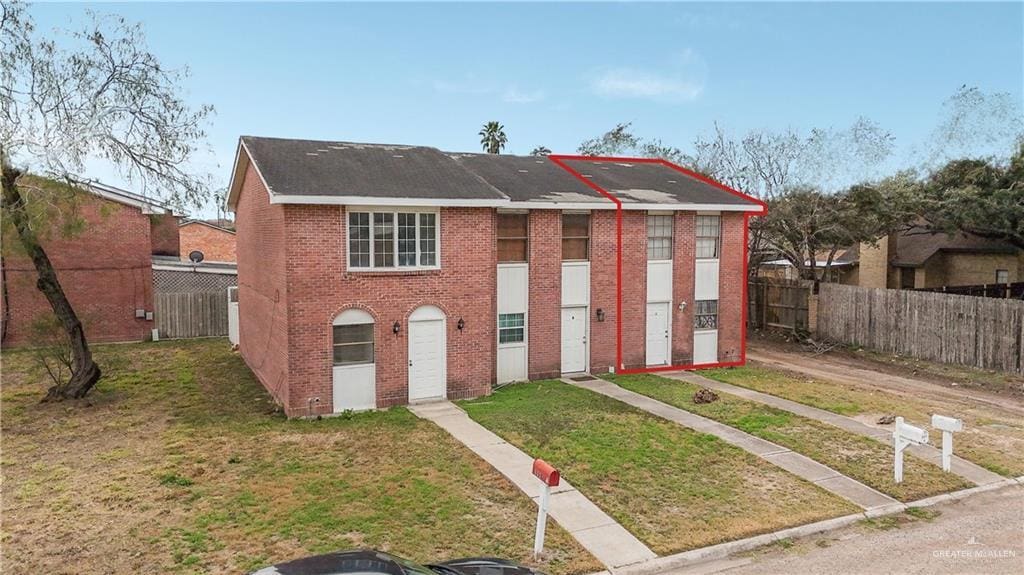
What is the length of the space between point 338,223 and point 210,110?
Result: 4964 millimetres

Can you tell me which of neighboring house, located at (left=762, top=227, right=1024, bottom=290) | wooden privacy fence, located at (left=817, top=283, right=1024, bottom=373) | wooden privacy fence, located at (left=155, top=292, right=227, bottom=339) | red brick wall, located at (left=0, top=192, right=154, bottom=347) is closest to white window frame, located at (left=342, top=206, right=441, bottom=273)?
red brick wall, located at (left=0, top=192, right=154, bottom=347)

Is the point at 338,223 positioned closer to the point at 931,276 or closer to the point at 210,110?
the point at 210,110

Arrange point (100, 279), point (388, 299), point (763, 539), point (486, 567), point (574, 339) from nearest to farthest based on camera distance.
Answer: point (486, 567)
point (763, 539)
point (388, 299)
point (574, 339)
point (100, 279)

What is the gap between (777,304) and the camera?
87.2ft

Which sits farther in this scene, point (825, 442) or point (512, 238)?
point (512, 238)

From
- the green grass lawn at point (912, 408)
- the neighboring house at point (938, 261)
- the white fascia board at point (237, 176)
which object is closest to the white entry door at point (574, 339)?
the green grass lawn at point (912, 408)

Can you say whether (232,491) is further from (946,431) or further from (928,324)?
(928,324)

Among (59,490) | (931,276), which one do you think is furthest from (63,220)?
(931,276)

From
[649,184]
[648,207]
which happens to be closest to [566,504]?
[648,207]

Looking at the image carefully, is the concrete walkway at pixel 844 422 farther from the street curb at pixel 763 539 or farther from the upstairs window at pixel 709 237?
the upstairs window at pixel 709 237

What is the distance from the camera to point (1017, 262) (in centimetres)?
2739

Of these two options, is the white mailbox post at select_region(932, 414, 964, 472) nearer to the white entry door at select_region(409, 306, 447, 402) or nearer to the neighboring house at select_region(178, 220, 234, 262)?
the white entry door at select_region(409, 306, 447, 402)

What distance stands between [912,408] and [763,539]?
8.88m

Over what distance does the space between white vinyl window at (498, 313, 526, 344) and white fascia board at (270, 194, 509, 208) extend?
3315 millimetres
